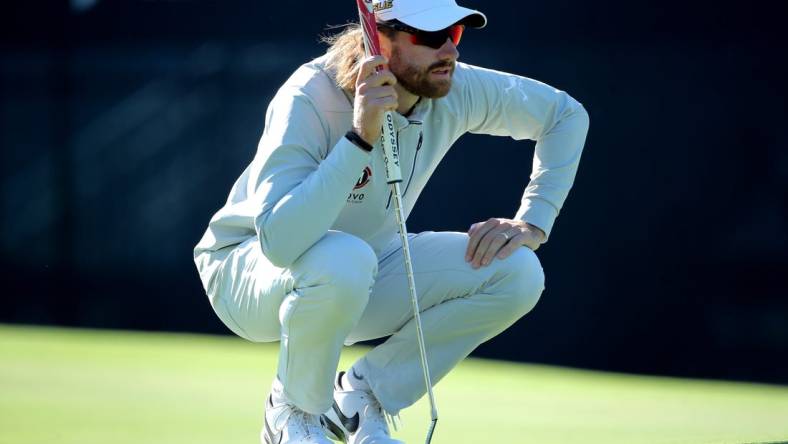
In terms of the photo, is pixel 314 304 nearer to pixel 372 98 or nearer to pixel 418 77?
pixel 372 98

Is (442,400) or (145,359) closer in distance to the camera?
(442,400)

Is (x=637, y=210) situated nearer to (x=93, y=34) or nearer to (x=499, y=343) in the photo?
(x=499, y=343)

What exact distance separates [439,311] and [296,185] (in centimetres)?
63

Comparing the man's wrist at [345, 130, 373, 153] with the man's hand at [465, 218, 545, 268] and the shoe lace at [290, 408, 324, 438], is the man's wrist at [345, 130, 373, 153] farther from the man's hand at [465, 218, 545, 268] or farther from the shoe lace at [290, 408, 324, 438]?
the shoe lace at [290, 408, 324, 438]

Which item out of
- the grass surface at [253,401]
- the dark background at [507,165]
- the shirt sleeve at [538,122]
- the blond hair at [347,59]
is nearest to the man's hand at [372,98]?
the blond hair at [347,59]

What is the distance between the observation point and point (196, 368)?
5258 millimetres

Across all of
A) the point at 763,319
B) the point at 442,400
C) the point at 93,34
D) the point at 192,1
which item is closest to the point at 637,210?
the point at 763,319

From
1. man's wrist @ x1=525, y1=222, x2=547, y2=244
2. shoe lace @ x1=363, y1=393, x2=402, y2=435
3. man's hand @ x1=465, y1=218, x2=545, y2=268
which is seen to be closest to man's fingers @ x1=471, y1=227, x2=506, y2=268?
man's hand @ x1=465, y1=218, x2=545, y2=268

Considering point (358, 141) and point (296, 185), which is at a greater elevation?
point (358, 141)

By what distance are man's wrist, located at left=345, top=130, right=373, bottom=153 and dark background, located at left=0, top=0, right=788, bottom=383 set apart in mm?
2639

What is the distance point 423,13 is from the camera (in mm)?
3270

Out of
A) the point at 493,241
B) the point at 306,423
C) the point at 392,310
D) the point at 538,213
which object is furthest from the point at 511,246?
the point at 306,423

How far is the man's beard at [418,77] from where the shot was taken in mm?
3334

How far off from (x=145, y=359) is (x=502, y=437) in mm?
2160
